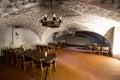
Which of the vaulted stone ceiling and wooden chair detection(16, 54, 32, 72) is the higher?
the vaulted stone ceiling

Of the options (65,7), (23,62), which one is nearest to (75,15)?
(65,7)

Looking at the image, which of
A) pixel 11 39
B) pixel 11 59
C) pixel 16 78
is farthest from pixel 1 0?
pixel 11 39

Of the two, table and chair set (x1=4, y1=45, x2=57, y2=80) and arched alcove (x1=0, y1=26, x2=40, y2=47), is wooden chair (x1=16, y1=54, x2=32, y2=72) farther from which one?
arched alcove (x1=0, y1=26, x2=40, y2=47)

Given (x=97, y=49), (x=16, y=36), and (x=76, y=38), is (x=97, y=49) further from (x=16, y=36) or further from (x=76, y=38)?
(x=16, y=36)

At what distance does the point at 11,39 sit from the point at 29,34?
1832 mm

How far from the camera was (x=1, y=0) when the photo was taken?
420 centimetres

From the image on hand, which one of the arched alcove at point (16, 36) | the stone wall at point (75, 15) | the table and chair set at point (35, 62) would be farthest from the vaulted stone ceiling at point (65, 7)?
the arched alcove at point (16, 36)

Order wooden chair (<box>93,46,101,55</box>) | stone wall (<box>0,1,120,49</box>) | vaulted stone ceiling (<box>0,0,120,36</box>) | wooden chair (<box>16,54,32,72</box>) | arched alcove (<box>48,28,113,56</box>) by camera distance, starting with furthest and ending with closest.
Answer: arched alcove (<box>48,28,113,56</box>), wooden chair (<box>93,46,101,55</box>), wooden chair (<box>16,54,32,72</box>), stone wall (<box>0,1,120,49</box>), vaulted stone ceiling (<box>0,0,120,36</box>)

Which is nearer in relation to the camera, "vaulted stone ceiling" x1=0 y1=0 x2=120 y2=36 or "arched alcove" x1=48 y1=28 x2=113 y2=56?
"vaulted stone ceiling" x1=0 y1=0 x2=120 y2=36

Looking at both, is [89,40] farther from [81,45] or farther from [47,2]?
[47,2]

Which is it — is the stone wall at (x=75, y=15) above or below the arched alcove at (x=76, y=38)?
above

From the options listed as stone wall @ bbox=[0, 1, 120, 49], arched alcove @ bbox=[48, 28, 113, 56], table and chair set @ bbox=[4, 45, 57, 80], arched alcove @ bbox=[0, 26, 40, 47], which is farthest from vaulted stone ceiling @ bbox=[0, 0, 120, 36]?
arched alcove @ bbox=[48, 28, 113, 56]

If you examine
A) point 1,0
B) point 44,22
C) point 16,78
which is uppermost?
point 1,0

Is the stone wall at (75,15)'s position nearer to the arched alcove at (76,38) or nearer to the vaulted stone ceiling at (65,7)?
the vaulted stone ceiling at (65,7)
